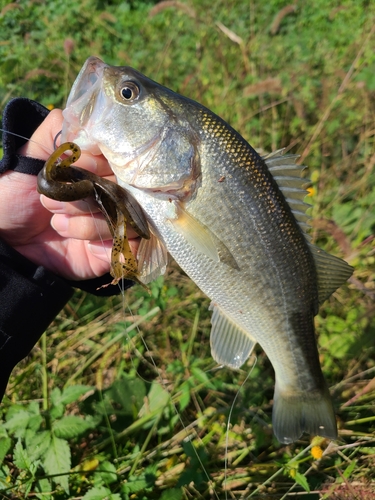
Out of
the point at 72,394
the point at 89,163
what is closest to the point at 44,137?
the point at 89,163

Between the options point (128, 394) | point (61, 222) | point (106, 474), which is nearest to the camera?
point (61, 222)

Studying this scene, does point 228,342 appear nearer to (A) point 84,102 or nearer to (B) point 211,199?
(B) point 211,199

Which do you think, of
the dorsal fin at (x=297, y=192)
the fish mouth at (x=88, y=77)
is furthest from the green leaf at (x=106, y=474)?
the fish mouth at (x=88, y=77)

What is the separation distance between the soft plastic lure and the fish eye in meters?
0.30

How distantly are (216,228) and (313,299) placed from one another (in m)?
0.61

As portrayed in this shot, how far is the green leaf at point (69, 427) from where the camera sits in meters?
1.87

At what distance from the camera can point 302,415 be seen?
6.18 ft

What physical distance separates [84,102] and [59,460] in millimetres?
1605

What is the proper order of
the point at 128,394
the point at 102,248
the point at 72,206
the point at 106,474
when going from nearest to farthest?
the point at 72,206 → the point at 102,248 → the point at 106,474 → the point at 128,394

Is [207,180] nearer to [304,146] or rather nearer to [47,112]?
[47,112]

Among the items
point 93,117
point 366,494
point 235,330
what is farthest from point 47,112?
point 366,494

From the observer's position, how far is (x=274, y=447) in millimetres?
2248

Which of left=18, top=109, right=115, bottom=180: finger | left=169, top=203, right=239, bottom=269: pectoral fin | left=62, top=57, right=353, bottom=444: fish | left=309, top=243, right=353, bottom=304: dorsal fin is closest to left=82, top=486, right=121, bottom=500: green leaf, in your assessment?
left=62, top=57, right=353, bottom=444: fish

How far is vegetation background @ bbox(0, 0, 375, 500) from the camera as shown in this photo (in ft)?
6.36
